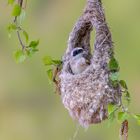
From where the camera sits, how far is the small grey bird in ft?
6.86

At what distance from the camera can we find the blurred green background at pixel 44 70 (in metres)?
4.94

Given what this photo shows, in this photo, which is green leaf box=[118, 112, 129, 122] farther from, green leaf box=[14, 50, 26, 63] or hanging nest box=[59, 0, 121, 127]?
green leaf box=[14, 50, 26, 63]

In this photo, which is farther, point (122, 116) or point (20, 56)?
point (20, 56)

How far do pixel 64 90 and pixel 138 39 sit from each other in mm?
2902

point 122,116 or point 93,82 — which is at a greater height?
point 93,82

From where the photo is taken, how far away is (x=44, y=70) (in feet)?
16.8

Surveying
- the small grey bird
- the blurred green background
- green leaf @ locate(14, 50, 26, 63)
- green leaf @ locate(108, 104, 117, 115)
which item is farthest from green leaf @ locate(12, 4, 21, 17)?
the blurred green background

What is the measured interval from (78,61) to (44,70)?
304cm

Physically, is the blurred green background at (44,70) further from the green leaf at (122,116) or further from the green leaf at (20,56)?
the green leaf at (122,116)

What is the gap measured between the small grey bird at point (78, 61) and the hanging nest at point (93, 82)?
2 centimetres

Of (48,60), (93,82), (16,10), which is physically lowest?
(93,82)

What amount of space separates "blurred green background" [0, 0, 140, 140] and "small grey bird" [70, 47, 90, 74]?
2735mm

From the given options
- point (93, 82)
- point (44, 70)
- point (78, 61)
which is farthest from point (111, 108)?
point (44, 70)

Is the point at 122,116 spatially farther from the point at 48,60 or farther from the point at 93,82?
the point at 48,60
